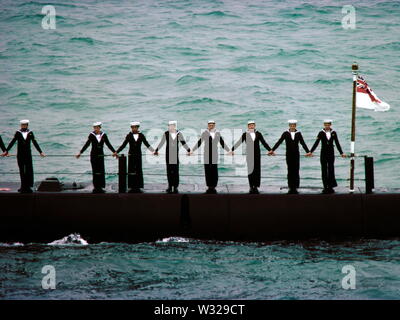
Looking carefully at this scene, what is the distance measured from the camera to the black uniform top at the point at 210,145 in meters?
17.4

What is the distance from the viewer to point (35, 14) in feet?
176

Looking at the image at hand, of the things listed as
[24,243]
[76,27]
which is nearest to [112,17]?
[76,27]

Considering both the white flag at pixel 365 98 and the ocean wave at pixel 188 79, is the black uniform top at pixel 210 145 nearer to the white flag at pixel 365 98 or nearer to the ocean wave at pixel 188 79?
the white flag at pixel 365 98

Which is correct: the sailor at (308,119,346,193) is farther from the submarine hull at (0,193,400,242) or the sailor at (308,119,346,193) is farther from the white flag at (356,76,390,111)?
the white flag at (356,76,390,111)

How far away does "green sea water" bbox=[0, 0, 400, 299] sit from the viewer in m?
15.8

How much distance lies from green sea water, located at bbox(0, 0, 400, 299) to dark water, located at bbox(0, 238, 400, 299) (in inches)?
1.7

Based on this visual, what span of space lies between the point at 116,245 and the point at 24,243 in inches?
85.9

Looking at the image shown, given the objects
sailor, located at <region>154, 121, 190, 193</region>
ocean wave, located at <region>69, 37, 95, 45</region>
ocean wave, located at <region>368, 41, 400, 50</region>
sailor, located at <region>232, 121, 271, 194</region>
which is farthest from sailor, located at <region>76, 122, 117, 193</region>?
ocean wave, located at <region>368, 41, 400, 50</region>

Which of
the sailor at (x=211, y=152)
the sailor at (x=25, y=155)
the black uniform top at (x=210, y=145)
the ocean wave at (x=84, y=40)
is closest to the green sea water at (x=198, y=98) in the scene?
the ocean wave at (x=84, y=40)

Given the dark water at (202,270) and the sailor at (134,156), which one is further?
the sailor at (134,156)

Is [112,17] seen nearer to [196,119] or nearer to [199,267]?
[196,119]

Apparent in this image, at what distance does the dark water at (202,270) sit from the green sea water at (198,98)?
1.7 inches

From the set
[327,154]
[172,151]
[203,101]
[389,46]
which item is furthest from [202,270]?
[389,46]

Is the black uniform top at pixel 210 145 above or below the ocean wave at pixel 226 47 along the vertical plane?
below
